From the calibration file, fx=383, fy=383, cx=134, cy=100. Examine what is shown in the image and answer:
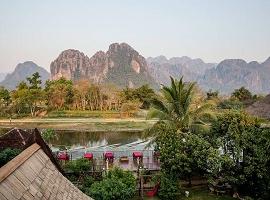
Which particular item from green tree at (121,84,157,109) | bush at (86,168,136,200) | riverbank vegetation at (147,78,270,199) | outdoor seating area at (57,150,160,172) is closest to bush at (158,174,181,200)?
riverbank vegetation at (147,78,270,199)

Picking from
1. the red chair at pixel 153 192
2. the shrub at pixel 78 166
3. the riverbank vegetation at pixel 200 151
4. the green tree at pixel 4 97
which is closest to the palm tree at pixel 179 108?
the riverbank vegetation at pixel 200 151

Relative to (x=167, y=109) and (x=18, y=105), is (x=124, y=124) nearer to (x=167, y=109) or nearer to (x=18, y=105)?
(x=18, y=105)

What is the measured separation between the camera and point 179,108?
1791 centimetres

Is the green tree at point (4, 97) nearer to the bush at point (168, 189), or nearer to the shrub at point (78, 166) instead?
the shrub at point (78, 166)

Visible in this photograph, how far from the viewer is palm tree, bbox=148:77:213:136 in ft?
58.7

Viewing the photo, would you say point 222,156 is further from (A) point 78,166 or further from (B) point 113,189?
(A) point 78,166

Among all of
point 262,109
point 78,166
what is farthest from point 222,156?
point 262,109

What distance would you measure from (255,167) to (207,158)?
1.82 metres

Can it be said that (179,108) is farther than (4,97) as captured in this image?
No

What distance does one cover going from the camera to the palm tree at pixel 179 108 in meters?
17.9

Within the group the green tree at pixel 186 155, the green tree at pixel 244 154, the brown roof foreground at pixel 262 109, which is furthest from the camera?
the brown roof foreground at pixel 262 109

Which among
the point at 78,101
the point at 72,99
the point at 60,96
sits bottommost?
the point at 78,101

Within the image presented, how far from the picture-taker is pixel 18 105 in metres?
61.3

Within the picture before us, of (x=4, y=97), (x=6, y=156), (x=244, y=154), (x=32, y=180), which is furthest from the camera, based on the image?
(x=4, y=97)
